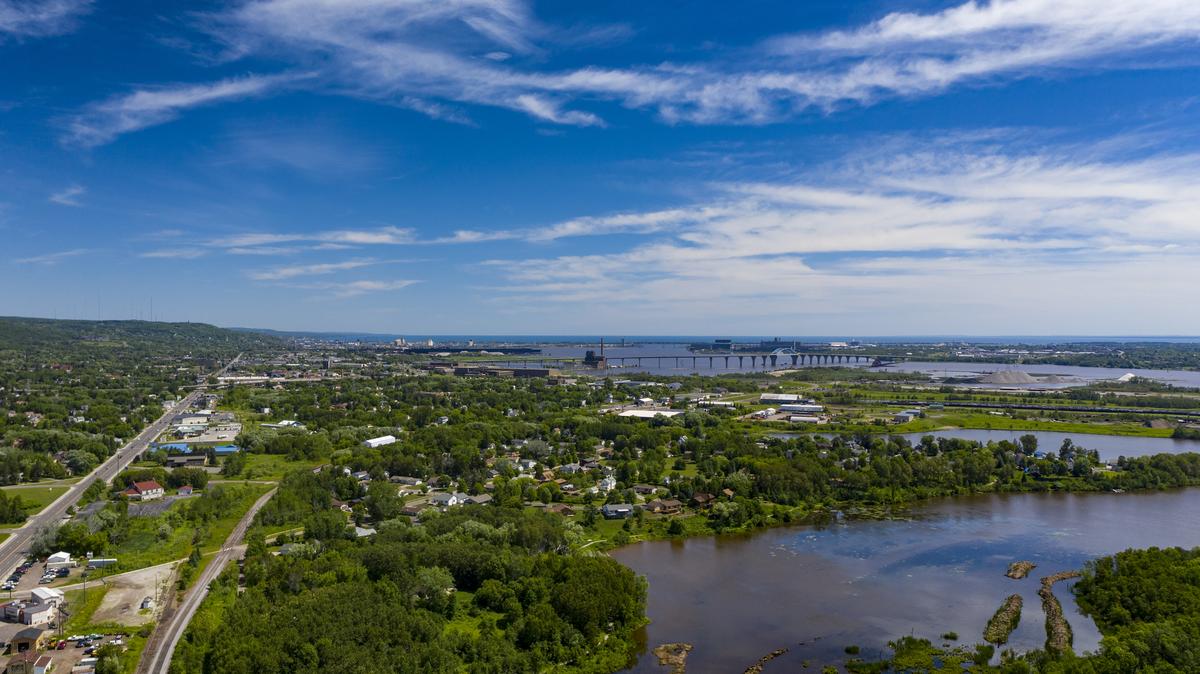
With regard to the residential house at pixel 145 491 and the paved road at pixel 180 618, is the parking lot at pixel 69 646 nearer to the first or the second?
the paved road at pixel 180 618

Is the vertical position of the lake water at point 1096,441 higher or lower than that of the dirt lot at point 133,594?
higher

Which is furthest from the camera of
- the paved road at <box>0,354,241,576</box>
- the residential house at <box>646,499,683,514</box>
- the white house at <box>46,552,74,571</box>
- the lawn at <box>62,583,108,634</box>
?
the residential house at <box>646,499,683,514</box>

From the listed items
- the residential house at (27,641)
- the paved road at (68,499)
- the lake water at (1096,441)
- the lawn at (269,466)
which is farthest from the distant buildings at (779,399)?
the residential house at (27,641)

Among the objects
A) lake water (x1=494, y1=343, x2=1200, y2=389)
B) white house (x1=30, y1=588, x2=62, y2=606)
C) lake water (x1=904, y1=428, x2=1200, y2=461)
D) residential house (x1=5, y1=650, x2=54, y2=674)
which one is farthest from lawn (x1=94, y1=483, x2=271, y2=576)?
lake water (x1=494, y1=343, x2=1200, y2=389)

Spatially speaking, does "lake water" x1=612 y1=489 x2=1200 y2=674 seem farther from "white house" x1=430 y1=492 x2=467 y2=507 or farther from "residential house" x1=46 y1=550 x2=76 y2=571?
"residential house" x1=46 y1=550 x2=76 y2=571

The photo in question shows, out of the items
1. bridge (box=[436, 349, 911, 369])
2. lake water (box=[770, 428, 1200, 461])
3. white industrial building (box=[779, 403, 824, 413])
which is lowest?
lake water (box=[770, 428, 1200, 461])

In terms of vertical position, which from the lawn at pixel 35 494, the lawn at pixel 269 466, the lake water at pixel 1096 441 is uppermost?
the lake water at pixel 1096 441
